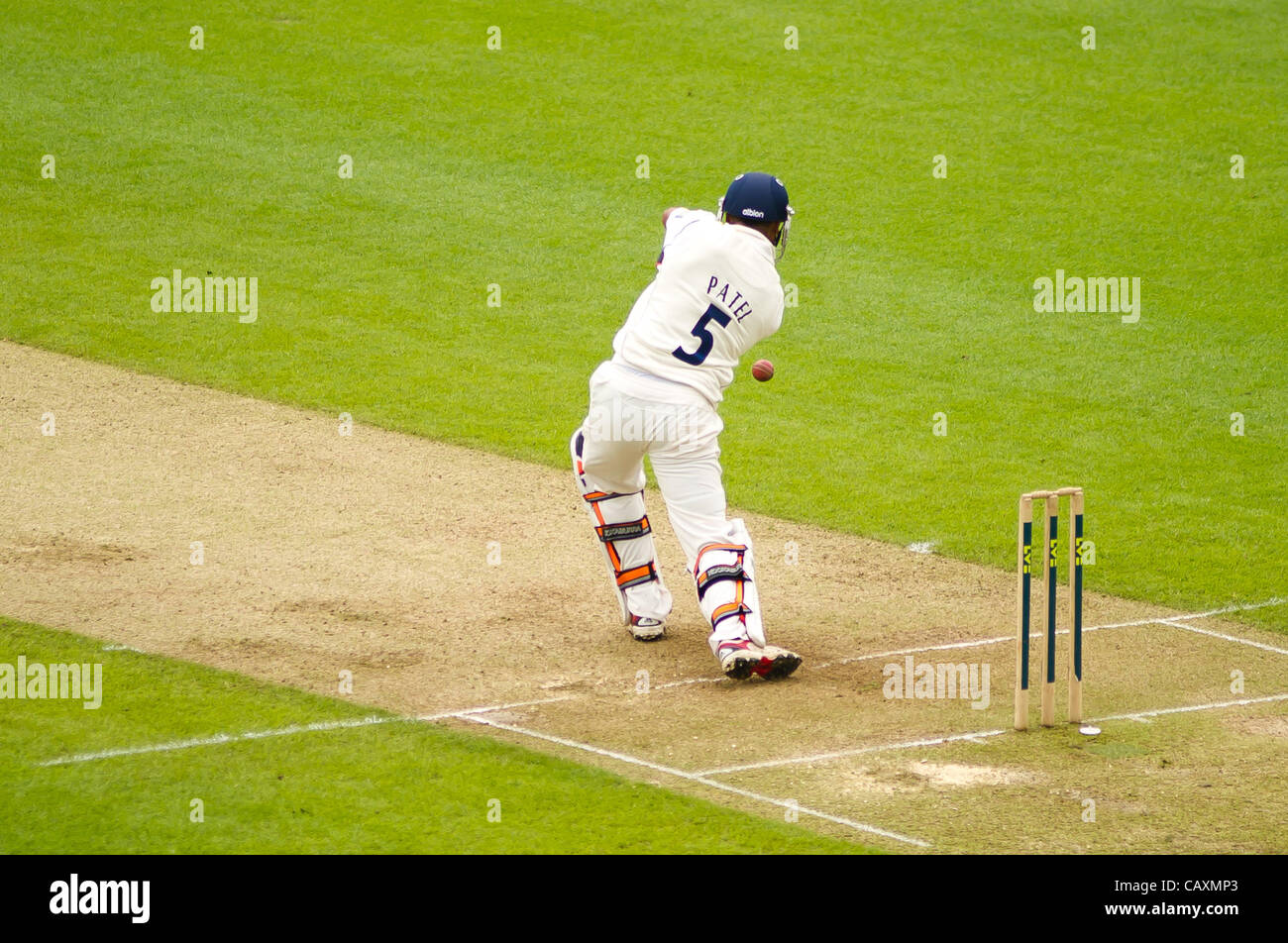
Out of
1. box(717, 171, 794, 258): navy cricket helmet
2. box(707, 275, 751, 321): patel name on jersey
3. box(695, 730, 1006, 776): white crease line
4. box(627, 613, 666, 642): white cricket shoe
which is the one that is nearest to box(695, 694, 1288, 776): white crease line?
box(695, 730, 1006, 776): white crease line

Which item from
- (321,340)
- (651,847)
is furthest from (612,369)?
(321,340)

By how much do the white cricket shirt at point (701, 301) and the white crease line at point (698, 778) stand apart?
1.89 meters

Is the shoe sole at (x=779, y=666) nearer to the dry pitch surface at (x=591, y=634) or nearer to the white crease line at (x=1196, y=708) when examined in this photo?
the dry pitch surface at (x=591, y=634)

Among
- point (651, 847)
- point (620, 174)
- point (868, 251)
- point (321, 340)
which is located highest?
point (620, 174)

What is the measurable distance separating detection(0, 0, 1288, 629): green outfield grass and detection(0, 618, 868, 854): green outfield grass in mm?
3938

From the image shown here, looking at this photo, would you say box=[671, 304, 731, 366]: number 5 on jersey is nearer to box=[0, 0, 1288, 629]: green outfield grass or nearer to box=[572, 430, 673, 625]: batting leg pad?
box=[572, 430, 673, 625]: batting leg pad

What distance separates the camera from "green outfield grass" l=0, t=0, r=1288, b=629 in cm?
1123

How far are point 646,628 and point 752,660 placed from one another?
877mm

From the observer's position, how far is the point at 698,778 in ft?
21.7

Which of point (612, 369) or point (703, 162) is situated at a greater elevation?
point (703, 162)

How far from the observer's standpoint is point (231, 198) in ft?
50.1

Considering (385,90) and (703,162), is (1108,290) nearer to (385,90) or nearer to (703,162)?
(703,162)

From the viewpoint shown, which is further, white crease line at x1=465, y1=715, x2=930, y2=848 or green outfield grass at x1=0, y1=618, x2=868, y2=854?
white crease line at x1=465, y1=715, x2=930, y2=848

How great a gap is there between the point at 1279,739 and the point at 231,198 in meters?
11.3
